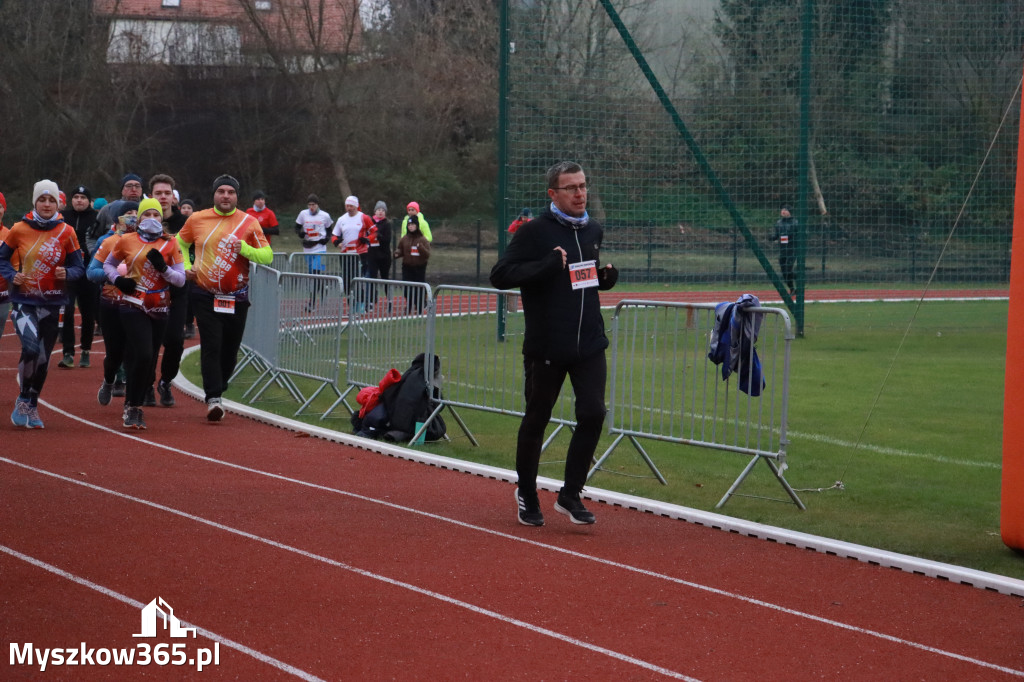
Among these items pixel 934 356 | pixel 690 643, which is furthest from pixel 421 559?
pixel 934 356

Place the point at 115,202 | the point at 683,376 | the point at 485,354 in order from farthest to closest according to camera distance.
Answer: the point at 115,202, the point at 485,354, the point at 683,376

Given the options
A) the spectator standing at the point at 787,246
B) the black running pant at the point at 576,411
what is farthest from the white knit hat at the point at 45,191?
the spectator standing at the point at 787,246

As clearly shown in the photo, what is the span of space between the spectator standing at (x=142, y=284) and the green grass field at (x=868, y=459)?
6.00ft

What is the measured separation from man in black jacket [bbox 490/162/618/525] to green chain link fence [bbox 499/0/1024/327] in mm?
11293

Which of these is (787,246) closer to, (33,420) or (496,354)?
(496,354)

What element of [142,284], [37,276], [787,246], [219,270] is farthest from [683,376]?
[787,246]

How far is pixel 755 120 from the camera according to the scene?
66.0ft

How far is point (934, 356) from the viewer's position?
1792 cm

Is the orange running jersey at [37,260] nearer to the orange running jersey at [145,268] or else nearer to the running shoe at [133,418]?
the orange running jersey at [145,268]

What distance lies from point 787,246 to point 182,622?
15.9 meters

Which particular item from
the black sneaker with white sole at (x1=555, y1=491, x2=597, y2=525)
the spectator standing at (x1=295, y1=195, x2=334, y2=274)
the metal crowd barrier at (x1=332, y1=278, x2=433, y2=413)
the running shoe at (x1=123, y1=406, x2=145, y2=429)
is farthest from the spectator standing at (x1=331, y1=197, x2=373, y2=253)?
the black sneaker with white sole at (x1=555, y1=491, x2=597, y2=525)

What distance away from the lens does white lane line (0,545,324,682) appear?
4.93 metres

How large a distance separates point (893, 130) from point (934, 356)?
462 centimetres

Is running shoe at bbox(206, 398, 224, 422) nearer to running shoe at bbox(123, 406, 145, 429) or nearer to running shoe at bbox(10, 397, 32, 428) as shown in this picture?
running shoe at bbox(123, 406, 145, 429)
